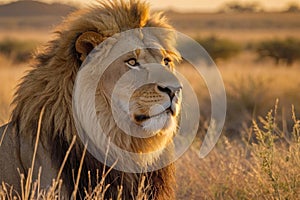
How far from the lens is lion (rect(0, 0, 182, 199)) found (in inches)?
186

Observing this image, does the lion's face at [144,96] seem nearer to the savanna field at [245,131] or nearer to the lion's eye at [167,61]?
the lion's eye at [167,61]

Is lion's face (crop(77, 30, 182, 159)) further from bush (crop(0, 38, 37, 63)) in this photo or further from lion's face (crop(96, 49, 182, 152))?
bush (crop(0, 38, 37, 63))

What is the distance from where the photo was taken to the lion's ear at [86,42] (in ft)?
15.6

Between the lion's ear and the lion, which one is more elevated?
A: the lion's ear

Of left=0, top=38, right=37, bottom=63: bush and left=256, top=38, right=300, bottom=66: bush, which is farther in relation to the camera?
left=0, top=38, right=37, bottom=63: bush

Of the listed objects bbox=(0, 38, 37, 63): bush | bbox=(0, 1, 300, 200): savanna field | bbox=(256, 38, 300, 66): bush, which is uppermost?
bbox=(0, 1, 300, 200): savanna field

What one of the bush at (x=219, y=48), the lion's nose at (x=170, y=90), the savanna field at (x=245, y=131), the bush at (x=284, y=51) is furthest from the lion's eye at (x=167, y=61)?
the bush at (x=219, y=48)

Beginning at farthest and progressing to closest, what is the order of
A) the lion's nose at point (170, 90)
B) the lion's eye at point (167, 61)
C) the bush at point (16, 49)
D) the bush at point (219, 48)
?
the bush at point (16, 49) → the bush at point (219, 48) → the lion's eye at point (167, 61) → the lion's nose at point (170, 90)

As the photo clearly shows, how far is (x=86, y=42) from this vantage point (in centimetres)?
476

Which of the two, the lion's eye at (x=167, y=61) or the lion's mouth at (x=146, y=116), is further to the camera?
the lion's eye at (x=167, y=61)

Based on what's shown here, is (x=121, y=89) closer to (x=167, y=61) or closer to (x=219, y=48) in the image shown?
(x=167, y=61)

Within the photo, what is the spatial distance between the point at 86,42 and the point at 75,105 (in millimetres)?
386

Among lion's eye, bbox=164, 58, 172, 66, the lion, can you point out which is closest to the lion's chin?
the lion

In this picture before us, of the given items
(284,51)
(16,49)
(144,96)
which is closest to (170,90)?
(144,96)
